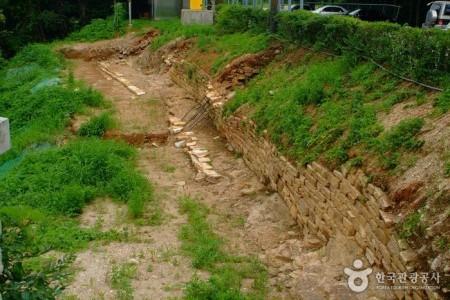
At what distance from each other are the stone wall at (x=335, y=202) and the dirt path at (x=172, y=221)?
0.36 metres

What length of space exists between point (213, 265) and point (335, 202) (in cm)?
199

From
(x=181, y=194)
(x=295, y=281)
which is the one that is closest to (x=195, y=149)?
(x=181, y=194)

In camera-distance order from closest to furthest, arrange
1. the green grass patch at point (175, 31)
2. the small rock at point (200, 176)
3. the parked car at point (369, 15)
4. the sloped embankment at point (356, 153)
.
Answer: the sloped embankment at point (356, 153), the small rock at point (200, 176), the green grass patch at point (175, 31), the parked car at point (369, 15)

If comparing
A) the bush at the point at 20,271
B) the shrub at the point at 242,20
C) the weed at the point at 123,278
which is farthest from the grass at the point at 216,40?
the bush at the point at 20,271

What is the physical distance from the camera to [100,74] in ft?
72.4

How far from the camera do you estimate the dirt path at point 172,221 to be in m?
7.43

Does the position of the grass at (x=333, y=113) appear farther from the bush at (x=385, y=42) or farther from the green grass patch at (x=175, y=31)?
the green grass patch at (x=175, y=31)

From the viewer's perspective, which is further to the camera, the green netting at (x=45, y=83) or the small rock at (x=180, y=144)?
the green netting at (x=45, y=83)

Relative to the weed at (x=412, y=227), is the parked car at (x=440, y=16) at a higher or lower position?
higher

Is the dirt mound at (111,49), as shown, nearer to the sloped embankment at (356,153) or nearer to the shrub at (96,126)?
the shrub at (96,126)

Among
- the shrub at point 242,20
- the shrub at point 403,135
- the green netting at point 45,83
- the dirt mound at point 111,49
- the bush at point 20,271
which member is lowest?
the green netting at point 45,83

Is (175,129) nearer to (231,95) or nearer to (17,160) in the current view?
(231,95)

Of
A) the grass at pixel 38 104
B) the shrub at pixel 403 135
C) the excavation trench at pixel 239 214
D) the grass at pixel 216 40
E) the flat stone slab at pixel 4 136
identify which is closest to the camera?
the flat stone slab at pixel 4 136

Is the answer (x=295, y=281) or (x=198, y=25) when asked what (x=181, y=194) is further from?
(x=198, y=25)
